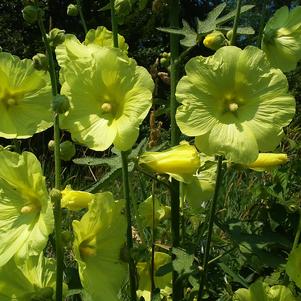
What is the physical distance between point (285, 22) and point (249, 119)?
0.32 m

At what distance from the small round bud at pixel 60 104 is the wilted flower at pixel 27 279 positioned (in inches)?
13.9

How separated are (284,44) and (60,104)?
0.60 m

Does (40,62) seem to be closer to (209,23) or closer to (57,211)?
(57,211)

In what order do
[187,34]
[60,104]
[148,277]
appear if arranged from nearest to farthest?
1. [60,104]
2. [187,34]
3. [148,277]

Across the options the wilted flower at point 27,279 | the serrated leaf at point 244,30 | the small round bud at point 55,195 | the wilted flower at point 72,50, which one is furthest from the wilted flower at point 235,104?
the wilted flower at point 27,279

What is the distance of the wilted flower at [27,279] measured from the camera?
1.45 meters

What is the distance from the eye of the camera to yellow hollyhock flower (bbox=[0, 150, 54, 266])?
4.29 feet

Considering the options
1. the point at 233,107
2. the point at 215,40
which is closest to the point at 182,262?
the point at 233,107

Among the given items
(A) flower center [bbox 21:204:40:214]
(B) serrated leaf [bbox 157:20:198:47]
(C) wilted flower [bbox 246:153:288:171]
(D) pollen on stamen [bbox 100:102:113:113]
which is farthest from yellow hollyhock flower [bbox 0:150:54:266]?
(C) wilted flower [bbox 246:153:288:171]

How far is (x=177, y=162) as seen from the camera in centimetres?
145

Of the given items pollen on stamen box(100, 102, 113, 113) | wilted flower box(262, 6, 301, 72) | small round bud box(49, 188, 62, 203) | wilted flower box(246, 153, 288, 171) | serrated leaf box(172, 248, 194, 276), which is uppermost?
wilted flower box(262, 6, 301, 72)

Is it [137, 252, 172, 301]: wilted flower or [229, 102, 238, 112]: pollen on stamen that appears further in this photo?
[137, 252, 172, 301]: wilted flower

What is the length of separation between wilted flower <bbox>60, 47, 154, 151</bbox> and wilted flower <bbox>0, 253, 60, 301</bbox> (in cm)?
31

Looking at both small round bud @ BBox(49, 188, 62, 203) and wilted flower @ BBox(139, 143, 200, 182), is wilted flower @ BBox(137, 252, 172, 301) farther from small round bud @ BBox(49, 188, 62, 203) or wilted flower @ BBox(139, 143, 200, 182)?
small round bud @ BBox(49, 188, 62, 203)
